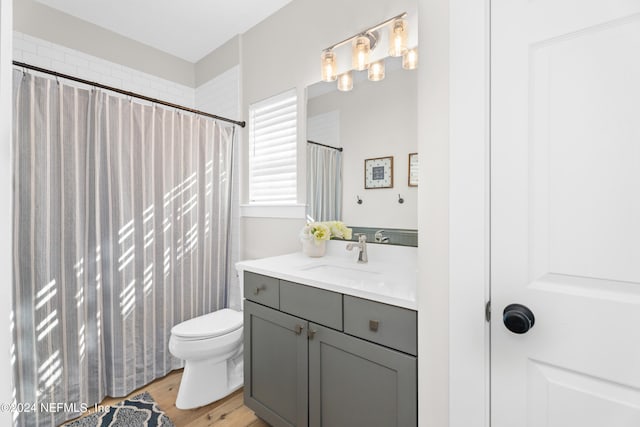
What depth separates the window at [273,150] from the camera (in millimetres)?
2131

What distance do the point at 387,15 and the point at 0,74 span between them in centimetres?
167

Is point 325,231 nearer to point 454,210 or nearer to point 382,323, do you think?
point 382,323

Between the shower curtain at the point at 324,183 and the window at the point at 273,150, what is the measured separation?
171 millimetres

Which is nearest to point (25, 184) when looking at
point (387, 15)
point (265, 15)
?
point (265, 15)

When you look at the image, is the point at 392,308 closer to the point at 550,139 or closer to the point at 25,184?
the point at 550,139

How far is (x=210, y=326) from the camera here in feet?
6.18

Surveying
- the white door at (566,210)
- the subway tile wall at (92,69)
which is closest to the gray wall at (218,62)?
the subway tile wall at (92,69)

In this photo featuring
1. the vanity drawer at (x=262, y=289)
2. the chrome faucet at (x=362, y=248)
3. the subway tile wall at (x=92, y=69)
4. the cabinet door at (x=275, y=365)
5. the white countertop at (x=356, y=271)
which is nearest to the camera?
the white countertop at (x=356, y=271)

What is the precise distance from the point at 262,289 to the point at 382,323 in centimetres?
70

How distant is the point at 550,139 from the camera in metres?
0.76

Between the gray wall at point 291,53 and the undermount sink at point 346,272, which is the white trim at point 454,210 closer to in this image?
the undermount sink at point 346,272

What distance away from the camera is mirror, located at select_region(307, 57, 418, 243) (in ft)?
5.22

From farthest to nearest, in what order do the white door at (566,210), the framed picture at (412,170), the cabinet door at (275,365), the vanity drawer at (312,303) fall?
1. the framed picture at (412,170)
2. the cabinet door at (275,365)
3. the vanity drawer at (312,303)
4. the white door at (566,210)

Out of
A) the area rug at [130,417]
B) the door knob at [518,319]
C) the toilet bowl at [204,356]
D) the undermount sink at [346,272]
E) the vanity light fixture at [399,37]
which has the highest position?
the vanity light fixture at [399,37]
